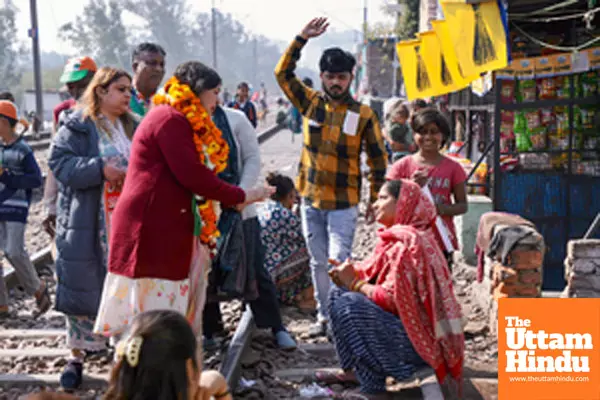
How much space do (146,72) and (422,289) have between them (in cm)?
266

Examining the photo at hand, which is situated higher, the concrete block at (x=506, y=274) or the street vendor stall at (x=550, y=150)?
the street vendor stall at (x=550, y=150)

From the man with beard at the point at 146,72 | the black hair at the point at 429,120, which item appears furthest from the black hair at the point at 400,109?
the man with beard at the point at 146,72

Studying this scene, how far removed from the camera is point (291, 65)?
228 inches

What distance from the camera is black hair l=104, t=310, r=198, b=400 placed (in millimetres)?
2482

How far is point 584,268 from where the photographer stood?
695 cm

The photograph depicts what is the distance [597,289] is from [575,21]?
3821 mm

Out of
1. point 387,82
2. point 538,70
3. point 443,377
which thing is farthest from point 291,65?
point 387,82

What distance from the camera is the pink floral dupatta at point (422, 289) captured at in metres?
4.45

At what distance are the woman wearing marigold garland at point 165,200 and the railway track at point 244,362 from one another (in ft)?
3.09

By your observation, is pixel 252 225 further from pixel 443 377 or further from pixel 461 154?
pixel 461 154

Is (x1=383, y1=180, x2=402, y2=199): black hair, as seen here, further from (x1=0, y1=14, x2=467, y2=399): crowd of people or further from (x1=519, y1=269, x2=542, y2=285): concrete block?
(x1=519, y1=269, x2=542, y2=285): concrete block

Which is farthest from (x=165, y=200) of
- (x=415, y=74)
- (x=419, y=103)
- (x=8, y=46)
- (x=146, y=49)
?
(x=8, y=46)

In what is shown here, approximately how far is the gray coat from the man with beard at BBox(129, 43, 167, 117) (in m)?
0.91
